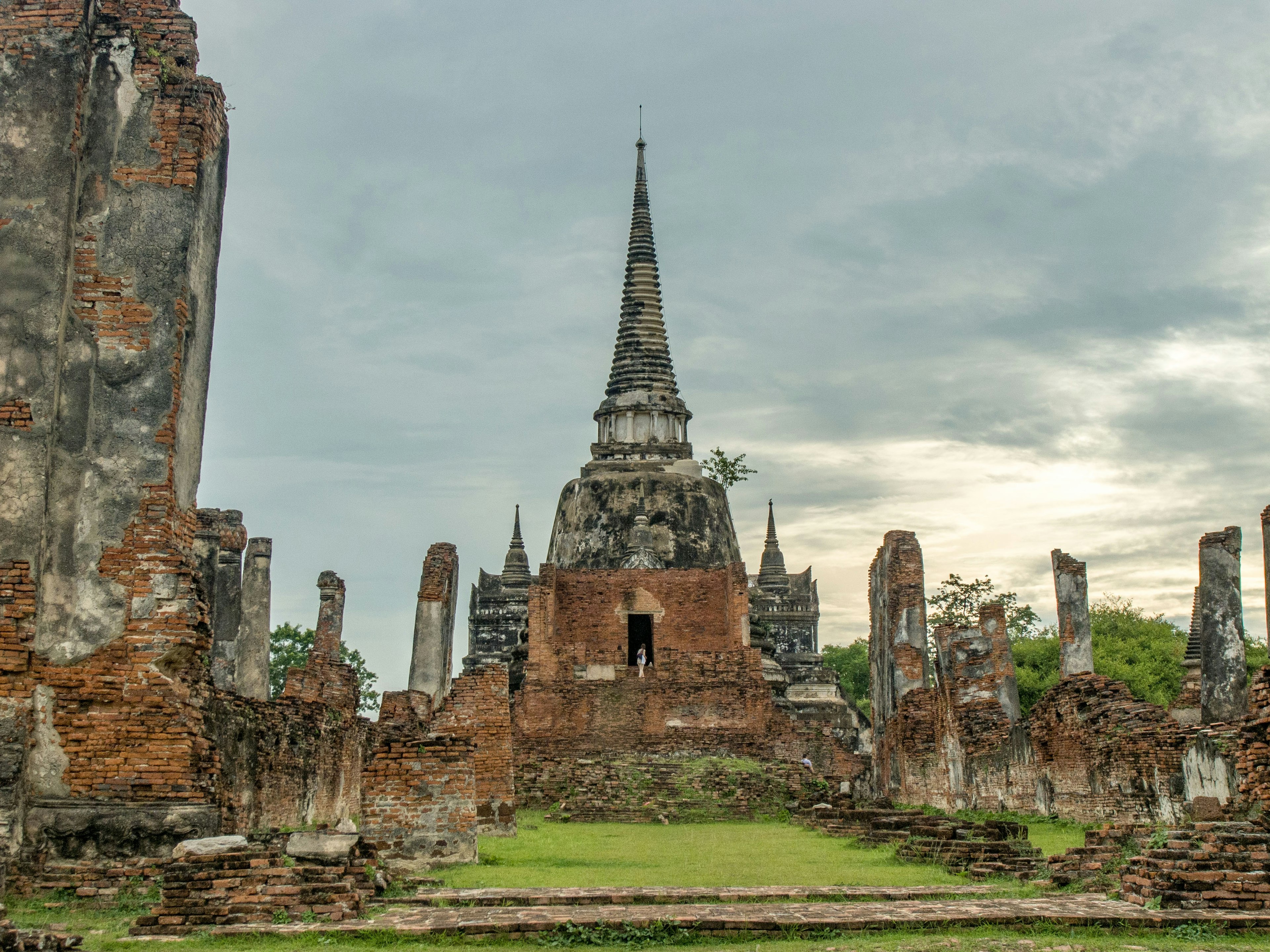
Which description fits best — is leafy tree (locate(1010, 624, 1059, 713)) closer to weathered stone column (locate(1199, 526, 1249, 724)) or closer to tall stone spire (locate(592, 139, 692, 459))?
tall stone spire (locate(592, 139, 692, 459))

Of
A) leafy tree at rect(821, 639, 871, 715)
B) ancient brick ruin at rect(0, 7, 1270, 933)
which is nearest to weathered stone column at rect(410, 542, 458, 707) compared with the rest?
ancient brick ruin at rect(0, 7, 1270, 933)

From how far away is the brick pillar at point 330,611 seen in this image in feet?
69.2

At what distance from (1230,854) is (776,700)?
21694 millimetres

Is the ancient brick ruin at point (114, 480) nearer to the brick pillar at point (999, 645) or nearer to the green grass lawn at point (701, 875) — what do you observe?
the green grass lawn at point (701, 875)

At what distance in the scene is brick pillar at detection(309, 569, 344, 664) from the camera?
21.1 metres

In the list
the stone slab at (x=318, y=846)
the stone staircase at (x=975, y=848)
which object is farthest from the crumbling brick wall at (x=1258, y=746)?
the stone slab at (x=318, y=846)

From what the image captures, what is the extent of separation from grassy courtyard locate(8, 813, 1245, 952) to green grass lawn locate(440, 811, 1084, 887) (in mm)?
32

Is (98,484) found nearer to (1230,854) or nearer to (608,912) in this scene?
(608,912)

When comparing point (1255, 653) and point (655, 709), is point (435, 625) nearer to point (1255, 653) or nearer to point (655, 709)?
point (655, 709)

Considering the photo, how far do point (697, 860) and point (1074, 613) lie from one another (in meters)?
9.21

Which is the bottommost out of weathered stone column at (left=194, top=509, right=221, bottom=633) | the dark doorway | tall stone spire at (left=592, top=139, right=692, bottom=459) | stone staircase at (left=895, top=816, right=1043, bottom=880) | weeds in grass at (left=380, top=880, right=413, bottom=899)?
weeds in grass at (left=380, top=880, right=413, bottom=899)

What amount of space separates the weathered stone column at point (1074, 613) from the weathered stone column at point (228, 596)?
37.5 ft

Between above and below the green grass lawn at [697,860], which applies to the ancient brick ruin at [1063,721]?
above

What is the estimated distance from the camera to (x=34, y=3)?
34.6 feet
